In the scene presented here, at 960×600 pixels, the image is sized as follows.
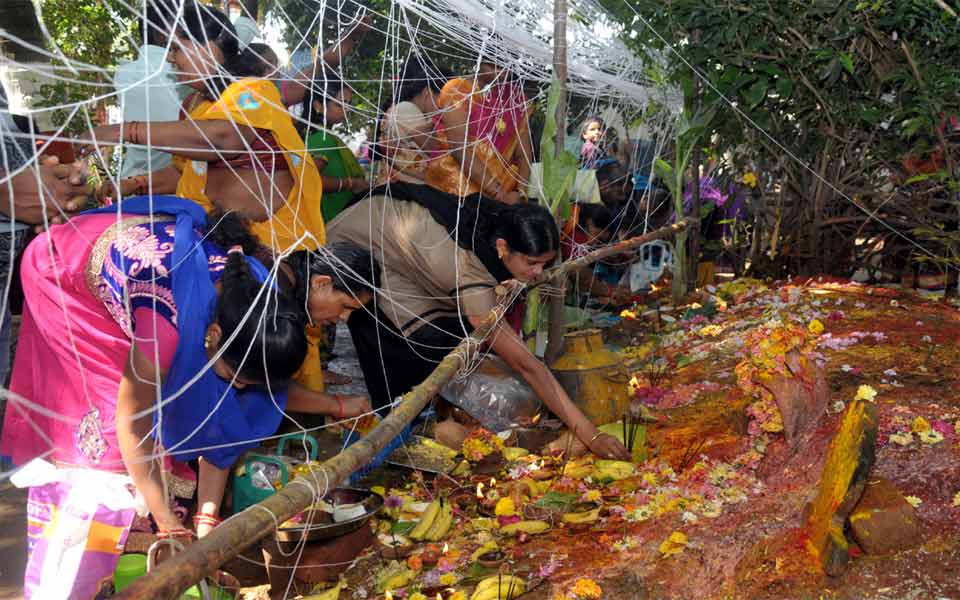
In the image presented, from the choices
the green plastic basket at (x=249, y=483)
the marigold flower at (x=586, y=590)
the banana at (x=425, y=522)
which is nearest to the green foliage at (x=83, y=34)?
the green plastic basket at (x=249, y=483)

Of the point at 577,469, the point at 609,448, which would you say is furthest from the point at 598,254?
the point at 577,469

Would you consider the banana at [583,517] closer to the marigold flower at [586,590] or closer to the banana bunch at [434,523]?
the banana bunch at [434,523]

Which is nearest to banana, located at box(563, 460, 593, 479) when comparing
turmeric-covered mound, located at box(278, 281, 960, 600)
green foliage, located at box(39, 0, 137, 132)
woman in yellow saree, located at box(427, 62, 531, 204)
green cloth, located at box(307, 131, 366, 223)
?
turmeric-covered mound, located at box(278, 281, 960, 600)

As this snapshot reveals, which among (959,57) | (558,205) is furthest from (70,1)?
(959,57)

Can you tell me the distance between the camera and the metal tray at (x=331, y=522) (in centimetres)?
268

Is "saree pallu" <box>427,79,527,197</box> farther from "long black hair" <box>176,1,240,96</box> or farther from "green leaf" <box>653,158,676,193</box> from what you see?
"green leaf" <box>653,158,676,193</box>

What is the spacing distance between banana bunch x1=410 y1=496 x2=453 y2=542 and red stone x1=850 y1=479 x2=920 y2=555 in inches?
55.7

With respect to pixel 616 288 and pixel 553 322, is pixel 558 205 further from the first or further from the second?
pixel 616 288

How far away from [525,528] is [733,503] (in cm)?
77

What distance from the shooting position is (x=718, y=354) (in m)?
5.32

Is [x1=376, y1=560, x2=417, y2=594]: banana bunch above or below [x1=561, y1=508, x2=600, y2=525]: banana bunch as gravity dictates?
below

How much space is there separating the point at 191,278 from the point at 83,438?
55cm

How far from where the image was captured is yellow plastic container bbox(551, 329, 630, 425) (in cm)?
418

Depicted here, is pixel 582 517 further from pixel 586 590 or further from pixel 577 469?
pixel 586 590
